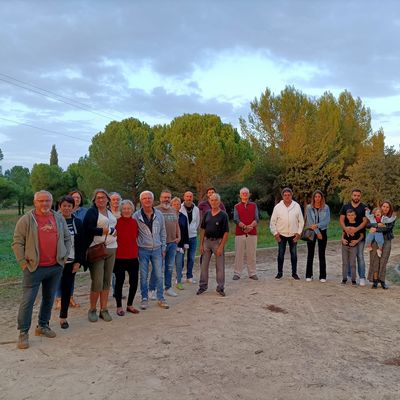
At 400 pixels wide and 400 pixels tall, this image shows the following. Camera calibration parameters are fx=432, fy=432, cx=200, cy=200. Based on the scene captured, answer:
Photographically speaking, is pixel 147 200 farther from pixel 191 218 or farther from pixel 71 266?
pixel 191 218

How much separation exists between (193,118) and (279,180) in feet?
28.1

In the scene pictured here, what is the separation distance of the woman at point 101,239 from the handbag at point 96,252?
4 centimetres

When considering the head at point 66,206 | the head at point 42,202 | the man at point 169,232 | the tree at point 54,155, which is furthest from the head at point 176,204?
the tree at point 54,155

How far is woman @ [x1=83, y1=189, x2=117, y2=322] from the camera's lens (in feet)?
18.2

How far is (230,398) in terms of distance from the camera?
145 inches

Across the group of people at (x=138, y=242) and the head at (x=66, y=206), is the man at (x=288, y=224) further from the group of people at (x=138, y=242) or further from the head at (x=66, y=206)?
the head at (x=66, y=206)

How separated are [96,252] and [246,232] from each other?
3.69 m

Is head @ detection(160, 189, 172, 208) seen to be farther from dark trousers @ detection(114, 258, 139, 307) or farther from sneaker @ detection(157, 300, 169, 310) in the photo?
sneaker @ detection(157, 300, 169, 310)

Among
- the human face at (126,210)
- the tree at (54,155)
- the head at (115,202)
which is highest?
the tree at (54,155)

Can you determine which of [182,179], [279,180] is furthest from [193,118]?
[279,180]

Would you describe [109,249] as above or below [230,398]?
above

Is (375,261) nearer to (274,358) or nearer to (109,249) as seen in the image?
(274,358)

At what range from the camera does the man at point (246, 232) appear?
8.49m

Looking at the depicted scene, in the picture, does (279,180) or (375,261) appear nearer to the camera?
(375,261)
